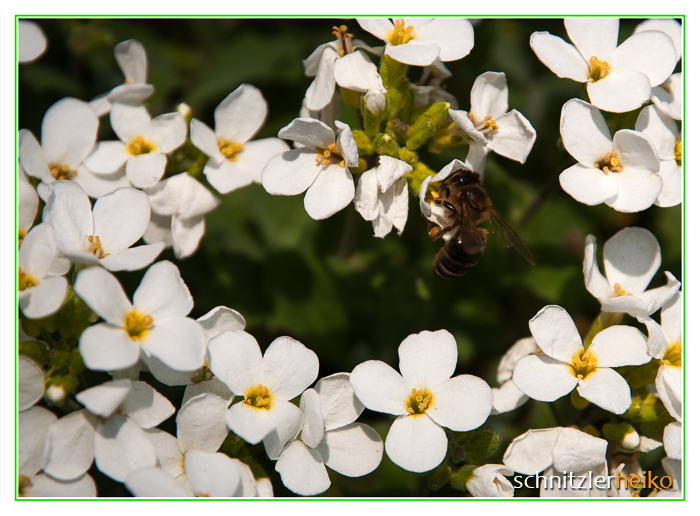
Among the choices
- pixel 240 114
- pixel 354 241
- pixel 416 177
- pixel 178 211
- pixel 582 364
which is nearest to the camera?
pixel 582 364

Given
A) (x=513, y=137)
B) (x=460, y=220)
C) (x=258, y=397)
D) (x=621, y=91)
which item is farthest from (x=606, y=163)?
(x=258, y=397)

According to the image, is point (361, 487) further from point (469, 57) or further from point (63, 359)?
point (469, 57)

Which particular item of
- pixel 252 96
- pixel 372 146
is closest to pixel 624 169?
pixel 372 146

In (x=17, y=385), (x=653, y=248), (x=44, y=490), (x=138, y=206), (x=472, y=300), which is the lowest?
(x=472, y=300)

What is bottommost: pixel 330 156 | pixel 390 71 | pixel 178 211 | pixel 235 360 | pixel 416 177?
pixel 235 360

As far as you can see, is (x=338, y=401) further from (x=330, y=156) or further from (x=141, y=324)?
(x=330, y=156)
